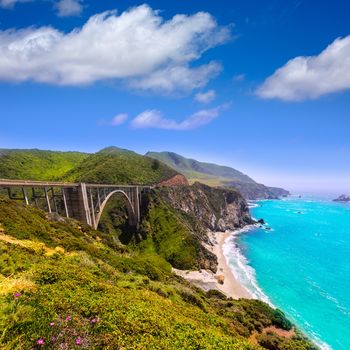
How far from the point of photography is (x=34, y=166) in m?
163

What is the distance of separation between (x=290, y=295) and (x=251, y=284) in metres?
9.24

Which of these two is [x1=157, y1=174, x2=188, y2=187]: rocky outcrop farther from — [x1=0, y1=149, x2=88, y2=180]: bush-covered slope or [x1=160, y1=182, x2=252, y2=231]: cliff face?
[x1=0, y1=149, x2=88, y2=180]: bush-covered slope

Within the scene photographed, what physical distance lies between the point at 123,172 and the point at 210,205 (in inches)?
2073

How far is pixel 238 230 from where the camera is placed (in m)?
142

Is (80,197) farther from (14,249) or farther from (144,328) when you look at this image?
(144,328)

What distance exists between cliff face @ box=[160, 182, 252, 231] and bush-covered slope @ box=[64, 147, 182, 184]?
67.4 ft

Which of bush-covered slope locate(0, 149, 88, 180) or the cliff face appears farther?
bush-covered slope locate(0, 149, 88, 180)

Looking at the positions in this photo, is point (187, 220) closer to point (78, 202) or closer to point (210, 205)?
point (210, 205)

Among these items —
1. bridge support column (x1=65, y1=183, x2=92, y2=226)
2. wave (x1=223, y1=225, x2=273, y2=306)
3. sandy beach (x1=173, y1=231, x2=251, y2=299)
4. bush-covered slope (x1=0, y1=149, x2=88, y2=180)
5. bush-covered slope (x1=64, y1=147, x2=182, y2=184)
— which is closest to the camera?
bridge support column (x1=65, y1=183, x2=92, y2=226)

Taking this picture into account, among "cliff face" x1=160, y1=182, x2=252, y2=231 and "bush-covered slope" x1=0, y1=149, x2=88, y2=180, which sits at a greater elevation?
"bush-covered slope" x1=0, y1=149, x2=88, y2=180

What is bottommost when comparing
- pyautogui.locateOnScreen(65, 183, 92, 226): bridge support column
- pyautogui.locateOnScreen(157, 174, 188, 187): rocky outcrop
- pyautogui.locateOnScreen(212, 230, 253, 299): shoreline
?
pyautogui.locateOnScreen(212, 230, 253, 299): shoreline

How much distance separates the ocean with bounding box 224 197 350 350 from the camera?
50.2 meters

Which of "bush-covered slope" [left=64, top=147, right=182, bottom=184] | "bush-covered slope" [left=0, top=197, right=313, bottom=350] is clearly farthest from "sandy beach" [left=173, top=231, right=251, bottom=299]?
"bush-covered slope" [left=64, top=147, right=182, bottom=184]

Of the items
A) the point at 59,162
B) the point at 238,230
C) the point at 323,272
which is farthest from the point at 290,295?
the point at 59,162
